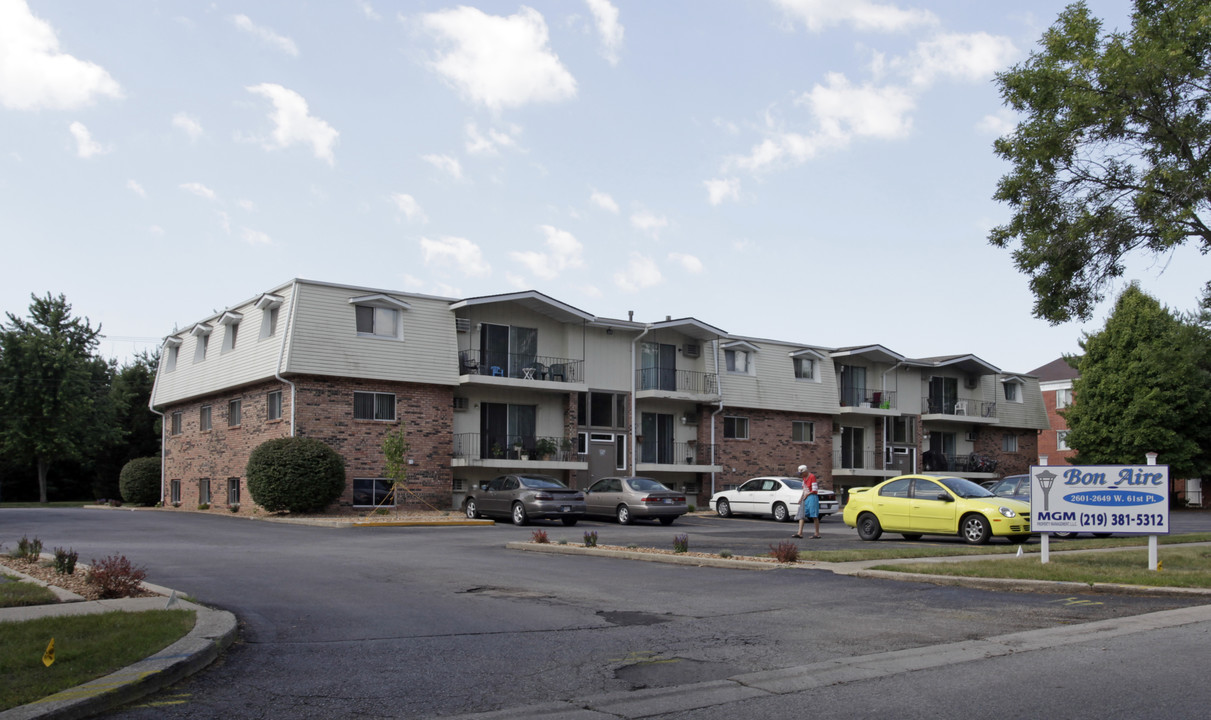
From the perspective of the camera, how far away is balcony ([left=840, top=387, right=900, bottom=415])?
44.5 metres

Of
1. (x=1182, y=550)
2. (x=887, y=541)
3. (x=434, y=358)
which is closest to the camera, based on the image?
(x=1182, y=550)

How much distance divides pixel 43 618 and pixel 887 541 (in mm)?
16040

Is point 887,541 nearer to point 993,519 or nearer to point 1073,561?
point 993,519

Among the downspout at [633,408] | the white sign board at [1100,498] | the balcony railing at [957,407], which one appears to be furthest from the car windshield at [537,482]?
the balcony railing at [957,407]

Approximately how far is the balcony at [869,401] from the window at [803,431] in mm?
2225

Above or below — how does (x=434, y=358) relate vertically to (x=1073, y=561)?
above

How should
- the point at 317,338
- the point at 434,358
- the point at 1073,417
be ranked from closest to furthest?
the point at 317,338, the point at 434,358, the point at 1073,417

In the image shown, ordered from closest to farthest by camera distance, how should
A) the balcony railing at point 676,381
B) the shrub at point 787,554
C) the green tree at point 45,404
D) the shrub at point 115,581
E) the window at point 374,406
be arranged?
1. the shrub at point 115,581
2. the shrub at point 787,554
3. the window at point 374,406
4. the balcony railing at point 676,381
5. the green tree at point 45,404

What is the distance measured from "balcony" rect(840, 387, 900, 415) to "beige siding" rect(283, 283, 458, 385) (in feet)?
64.4

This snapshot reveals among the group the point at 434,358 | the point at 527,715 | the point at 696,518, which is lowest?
the point at 696,518

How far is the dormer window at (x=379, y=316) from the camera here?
31.6m

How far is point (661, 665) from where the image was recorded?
787cm

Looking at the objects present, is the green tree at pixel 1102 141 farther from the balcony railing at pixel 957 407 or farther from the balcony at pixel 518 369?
the balcony railing at pixel 957 407

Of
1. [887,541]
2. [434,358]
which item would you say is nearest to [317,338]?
[434,358]
